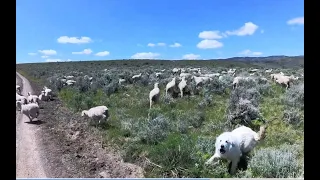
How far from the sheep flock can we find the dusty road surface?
0.28ft

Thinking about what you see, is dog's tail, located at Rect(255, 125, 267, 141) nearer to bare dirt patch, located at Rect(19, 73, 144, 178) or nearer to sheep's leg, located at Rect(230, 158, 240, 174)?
sheep's leg, located at Rect(230, 158, 240, 174)

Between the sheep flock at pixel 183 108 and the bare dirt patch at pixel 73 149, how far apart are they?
0.22ft

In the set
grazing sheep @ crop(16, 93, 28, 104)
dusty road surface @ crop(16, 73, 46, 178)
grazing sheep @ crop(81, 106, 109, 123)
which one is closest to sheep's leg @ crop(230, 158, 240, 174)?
grazing sheep @ crop(81, 106, 109, 123)

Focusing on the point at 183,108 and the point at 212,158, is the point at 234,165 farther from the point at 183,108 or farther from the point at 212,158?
the point at 183,108

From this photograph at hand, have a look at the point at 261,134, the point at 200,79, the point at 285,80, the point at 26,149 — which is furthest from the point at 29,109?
the point at 285,80

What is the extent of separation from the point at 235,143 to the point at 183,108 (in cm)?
60

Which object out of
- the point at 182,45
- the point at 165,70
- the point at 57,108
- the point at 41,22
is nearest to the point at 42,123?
the point at 57,108

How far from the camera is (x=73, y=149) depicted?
10.8 feet

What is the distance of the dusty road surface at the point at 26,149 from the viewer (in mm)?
3154

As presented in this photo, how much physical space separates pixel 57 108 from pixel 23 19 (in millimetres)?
822

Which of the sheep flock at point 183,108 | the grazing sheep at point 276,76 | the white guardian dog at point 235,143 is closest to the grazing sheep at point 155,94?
the sheep flock at point 183,108

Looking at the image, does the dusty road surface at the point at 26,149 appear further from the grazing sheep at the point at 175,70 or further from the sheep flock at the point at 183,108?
the grazing sheep at the point at 175,70

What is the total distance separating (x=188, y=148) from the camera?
3.24 m
